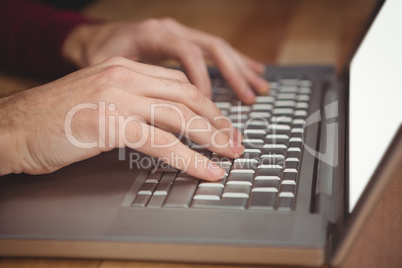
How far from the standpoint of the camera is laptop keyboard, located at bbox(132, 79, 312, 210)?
20.0 inches

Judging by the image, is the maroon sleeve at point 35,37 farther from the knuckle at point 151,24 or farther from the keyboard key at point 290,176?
the keyboard key at point 290,176

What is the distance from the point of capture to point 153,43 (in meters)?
0.92

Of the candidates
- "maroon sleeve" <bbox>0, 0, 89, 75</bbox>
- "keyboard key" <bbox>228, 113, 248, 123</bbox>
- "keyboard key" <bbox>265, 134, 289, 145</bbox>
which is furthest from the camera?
"maroon sleeve" <bbox>0, 0, 89, 75</bbox>

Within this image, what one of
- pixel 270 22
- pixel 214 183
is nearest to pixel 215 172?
pixel 214 183

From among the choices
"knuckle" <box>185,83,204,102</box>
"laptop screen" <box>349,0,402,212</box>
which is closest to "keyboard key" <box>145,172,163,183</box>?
"knuckle" <box>185,83,204,102</box>

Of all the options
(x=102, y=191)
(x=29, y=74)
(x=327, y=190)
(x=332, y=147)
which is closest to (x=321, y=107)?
(x=332, y=147)

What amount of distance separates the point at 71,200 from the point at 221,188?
161 millimetres

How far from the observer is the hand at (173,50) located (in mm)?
864

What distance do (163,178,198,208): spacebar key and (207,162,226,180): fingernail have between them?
0.02m

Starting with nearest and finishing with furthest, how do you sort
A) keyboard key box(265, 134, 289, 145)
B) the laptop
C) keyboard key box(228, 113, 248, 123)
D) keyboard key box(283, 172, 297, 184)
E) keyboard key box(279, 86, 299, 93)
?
the laptop, keyboard key box(283, 172, 297, 184), keyboard key box(265, 134, 289, 145), keyboard key box(228, 113, 248, 123), keyboard key box(279, 86, 299, 93)

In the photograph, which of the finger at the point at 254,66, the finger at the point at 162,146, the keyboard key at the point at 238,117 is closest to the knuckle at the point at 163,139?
the finger at the point at 162,146

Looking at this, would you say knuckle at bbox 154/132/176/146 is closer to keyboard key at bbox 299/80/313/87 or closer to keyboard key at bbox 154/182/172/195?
keyboard key at bbox 154/182/172/195

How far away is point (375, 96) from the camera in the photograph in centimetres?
61

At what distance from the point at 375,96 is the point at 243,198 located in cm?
23
